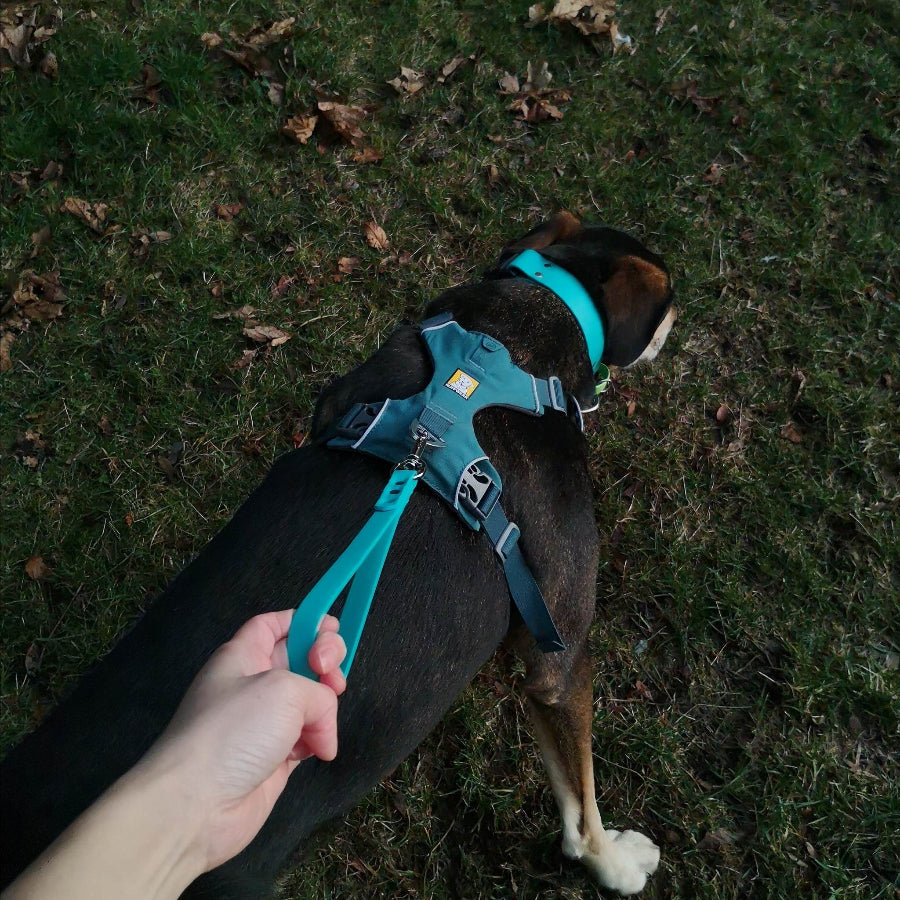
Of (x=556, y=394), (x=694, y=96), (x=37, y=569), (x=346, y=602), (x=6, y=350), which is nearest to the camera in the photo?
(x=346, y=602)

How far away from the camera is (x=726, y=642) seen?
3.69 m

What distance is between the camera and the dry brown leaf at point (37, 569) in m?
3.77

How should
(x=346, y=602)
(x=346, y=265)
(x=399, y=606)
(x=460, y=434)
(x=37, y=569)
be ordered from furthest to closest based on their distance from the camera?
(x=346, y=265), (x=37, y=569), (x=460, y=434), (x=399, y=606), (x=346, y=602)

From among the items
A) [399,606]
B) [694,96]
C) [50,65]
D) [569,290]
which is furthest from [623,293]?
[50,65]

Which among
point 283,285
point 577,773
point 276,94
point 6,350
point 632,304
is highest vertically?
point 276,94

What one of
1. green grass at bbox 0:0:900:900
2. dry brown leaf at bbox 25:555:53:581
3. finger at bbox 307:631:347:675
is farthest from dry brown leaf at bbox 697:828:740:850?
dry brown leaf at bbox 25:555:53:581

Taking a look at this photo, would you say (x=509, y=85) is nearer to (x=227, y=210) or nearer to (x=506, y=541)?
(x=227, y=210)

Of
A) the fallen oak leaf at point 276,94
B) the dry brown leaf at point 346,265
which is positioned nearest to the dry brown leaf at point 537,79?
the fallen oak leaf at point 276,94

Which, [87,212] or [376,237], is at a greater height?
[376,237]

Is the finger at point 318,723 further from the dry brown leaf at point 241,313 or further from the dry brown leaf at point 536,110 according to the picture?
the dry brown leaf at point 536,110

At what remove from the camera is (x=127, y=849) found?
4.28 ft

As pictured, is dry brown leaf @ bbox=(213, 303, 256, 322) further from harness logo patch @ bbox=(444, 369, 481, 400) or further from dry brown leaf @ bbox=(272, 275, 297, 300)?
harness logo patch @ bbox=(444, 369, 481, 400)

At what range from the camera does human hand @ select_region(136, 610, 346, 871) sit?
→ 143cm

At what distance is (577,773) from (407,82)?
408cm
